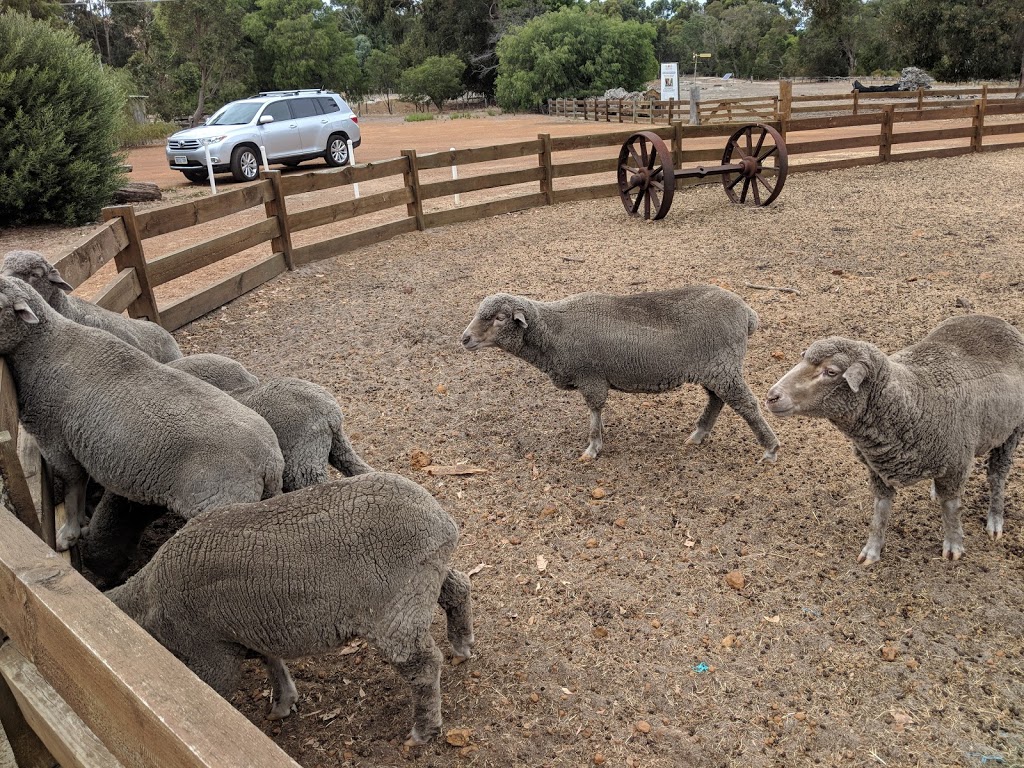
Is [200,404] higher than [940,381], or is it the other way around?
[200,404]

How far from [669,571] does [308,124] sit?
59.8 feet

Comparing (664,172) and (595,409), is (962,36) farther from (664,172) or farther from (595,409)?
(595,409)

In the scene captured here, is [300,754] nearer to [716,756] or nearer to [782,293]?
[716,756]

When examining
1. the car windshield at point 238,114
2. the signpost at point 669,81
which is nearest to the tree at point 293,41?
the signpost at point 669,81

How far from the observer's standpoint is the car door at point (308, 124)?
1950 cm

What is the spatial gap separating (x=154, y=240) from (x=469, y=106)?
4942cm

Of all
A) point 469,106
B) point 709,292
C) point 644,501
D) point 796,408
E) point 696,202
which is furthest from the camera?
point 469,106

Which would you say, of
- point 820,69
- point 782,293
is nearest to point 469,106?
point 820,69

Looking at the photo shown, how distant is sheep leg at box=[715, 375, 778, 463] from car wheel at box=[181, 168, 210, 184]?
16.7 metres

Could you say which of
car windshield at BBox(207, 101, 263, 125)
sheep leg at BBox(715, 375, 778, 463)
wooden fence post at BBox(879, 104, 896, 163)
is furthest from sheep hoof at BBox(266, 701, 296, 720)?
car windshield at BBox(207, 101, 263, 125)

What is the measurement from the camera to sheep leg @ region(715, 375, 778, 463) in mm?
5047

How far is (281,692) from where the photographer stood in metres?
3.20

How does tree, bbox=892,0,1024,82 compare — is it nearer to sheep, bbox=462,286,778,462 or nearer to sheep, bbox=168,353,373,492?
sheep, bbox=462,286,778,462

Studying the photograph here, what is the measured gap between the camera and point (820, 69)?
201ft
